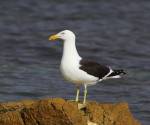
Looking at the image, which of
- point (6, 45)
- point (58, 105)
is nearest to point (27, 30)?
point (6, 45)

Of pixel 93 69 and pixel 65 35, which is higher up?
pixel 65 35

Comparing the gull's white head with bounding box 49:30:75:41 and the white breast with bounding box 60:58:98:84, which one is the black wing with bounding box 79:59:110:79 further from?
the gull's white head with bounding box 49:30:75:41

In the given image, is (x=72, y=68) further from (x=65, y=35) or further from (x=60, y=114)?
(x=60, y=114)

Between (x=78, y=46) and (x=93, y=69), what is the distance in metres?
9.02

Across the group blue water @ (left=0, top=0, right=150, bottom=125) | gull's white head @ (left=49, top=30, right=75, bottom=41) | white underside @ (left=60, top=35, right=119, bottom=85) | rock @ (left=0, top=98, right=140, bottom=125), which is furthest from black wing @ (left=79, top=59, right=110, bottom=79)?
blue water @ (left=0, top=0, right=150, bottom=125)

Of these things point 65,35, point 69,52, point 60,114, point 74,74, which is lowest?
point 60,114

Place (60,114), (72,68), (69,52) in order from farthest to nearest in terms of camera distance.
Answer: (69,52)
(72,68)
(60,114)

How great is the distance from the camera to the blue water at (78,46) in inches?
576

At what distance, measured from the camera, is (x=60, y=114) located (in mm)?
8586

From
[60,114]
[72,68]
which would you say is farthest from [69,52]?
[60,114]

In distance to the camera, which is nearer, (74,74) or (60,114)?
(60,114)

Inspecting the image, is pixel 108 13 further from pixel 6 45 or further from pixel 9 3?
pixel 6 45

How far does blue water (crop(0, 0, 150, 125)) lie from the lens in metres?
14.6

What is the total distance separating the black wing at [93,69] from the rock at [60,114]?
840 mm
